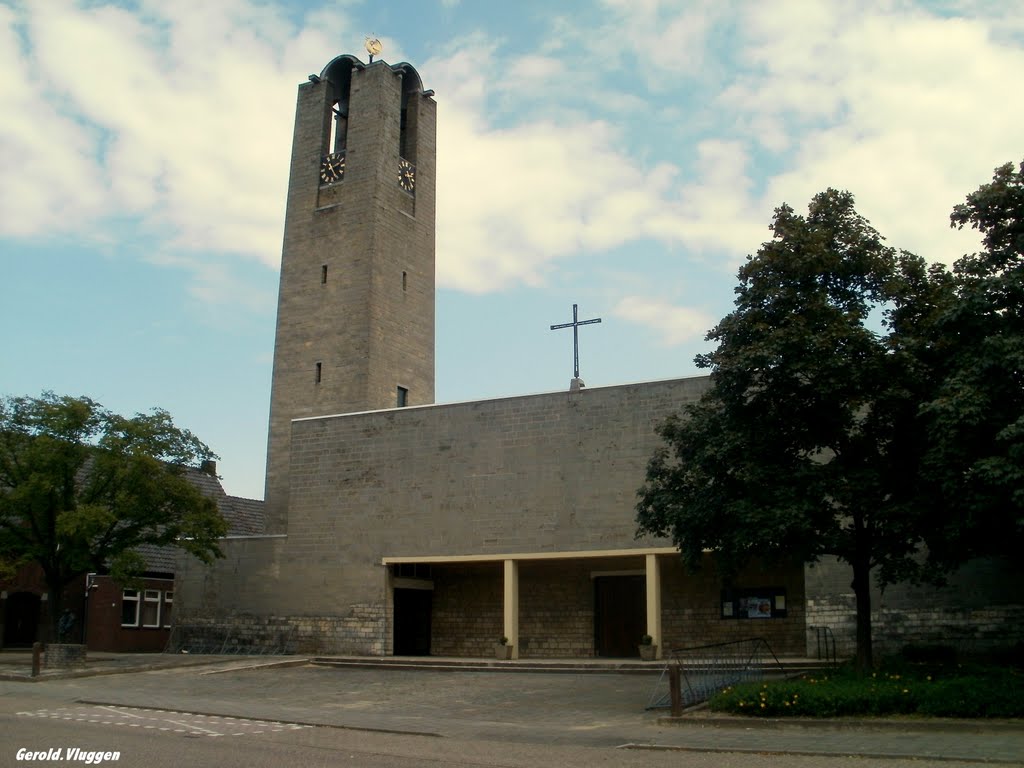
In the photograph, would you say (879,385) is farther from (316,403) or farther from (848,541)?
(316,403)

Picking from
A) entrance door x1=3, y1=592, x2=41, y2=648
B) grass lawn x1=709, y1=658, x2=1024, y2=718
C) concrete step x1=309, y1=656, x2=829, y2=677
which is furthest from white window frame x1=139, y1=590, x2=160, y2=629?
grass lawn x1=709, y1=658, x2=1024, y2=718

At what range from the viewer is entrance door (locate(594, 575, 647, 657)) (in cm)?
2723

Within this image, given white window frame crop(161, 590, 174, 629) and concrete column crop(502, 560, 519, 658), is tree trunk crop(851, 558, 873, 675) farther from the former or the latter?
white window frame crop(161, 590, 174, 629)

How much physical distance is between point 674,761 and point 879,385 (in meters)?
7.11

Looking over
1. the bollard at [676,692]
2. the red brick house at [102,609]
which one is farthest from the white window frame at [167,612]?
the bollard at [676,692]

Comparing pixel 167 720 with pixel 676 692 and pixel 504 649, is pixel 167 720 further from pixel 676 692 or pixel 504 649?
pixel 504 649

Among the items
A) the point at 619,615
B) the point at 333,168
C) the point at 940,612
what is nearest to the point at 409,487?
the point at 619,615

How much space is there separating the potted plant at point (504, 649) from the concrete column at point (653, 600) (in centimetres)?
383

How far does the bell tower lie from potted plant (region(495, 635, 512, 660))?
30.1 ft

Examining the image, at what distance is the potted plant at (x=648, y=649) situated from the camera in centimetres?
2423

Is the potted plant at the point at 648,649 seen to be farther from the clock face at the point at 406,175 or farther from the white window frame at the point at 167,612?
the white window frame at the point at 167,612

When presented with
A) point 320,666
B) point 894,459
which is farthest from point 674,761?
point 320,666

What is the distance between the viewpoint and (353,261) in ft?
110

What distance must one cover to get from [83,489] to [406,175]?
1542 centimetres
